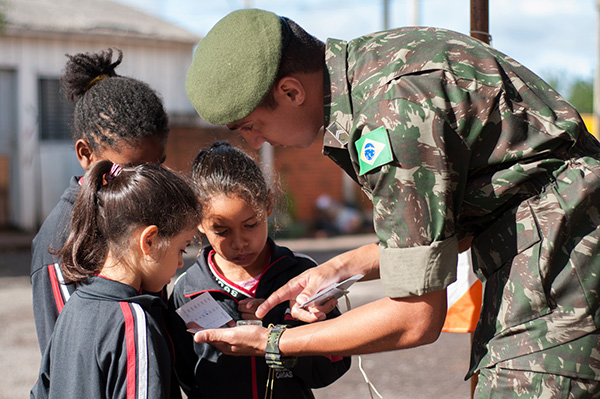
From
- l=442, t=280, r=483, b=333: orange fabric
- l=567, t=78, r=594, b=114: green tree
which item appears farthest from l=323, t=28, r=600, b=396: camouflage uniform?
l=567, t=78, r=594, b=114: green tree

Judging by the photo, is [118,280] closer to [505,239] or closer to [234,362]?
[234,362]

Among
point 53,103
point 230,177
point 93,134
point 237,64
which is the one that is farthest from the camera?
point 53,103

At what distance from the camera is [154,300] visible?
2.03m

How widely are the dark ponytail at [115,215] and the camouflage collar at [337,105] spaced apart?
0.56 m

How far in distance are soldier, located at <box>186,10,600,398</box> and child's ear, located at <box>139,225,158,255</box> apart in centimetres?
49

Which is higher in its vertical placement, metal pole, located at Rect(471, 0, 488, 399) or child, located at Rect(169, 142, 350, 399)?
metal pole, located at Rect(471, 0, 488, 399)

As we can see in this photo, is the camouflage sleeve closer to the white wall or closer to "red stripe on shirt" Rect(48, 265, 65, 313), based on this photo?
"red stripe on shirt" Rect(48, 265, 65, 313)

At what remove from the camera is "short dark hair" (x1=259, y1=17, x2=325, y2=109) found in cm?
190

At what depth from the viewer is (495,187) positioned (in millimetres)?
1721

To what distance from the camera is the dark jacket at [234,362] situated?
2387 millimetres

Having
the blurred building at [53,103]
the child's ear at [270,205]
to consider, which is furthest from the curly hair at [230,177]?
the blurred building at [53,103]

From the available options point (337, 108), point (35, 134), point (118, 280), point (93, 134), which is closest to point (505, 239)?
point (337, 108)

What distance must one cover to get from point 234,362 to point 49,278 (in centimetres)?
72

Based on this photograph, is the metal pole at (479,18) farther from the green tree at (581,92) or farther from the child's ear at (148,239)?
the green tree at (581,92)
